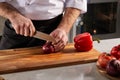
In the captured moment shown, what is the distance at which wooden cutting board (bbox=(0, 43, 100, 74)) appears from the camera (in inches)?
40.6

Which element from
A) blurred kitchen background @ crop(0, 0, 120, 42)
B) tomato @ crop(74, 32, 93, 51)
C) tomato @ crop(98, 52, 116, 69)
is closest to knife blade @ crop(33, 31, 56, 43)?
tomato @ crop(74, 32, 93, 51)

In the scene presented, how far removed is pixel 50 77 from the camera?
0.99 m

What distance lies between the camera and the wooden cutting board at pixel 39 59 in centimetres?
103

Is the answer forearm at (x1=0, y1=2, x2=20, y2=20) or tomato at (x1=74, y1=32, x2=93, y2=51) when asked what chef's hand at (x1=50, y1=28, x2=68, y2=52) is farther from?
forearm at (x1=0, y1=2, x2=20, y2=20)

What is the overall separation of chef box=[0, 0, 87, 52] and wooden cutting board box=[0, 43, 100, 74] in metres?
0.06

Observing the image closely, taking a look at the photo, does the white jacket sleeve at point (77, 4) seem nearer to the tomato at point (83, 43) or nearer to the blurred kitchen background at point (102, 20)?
the tomato at point (83, 43)

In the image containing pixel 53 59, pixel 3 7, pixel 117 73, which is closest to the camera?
pixel 117 73

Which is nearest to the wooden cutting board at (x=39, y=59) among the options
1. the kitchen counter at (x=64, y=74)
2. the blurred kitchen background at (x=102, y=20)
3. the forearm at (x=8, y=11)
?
the kitchen counter at (x=64, y=74)

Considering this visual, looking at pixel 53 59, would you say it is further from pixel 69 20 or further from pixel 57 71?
pixel 69 20

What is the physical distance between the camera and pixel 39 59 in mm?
1091

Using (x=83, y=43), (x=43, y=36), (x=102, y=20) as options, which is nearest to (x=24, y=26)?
(x=43, y=36)

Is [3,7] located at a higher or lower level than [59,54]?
higher

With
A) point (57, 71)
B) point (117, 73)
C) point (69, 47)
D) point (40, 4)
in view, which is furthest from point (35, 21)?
point (117, 73)

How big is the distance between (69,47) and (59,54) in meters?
0.09
